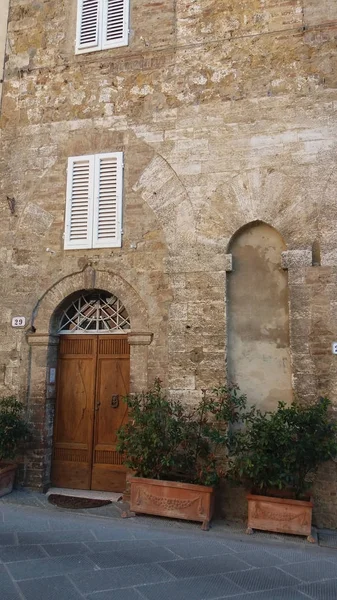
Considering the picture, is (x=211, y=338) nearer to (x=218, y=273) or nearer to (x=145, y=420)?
(x=218, y=273)

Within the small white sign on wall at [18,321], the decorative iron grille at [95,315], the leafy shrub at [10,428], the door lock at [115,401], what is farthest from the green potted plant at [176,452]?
the small white sign on wall at [18,321]

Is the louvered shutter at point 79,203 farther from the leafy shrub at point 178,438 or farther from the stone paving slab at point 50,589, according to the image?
the stone paving slab at point 50,589

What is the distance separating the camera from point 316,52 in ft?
21.6

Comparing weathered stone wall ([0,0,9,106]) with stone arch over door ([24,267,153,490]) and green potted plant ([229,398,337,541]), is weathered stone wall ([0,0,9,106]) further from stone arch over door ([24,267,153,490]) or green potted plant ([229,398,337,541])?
green potted plant ([229,398,337,541])

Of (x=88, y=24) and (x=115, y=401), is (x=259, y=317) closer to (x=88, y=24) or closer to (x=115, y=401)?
(x=115, y=401)

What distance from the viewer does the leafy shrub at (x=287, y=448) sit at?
516 cm

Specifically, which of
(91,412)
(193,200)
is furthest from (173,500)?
(193,200)

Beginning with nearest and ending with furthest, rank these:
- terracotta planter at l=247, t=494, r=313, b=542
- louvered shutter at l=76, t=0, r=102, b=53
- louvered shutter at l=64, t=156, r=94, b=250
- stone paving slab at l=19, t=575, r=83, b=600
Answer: stone paving slab at l=19, t=575, r=83, b=600 < terracotta planter at l=247, t=494, r=313, b=542 < louvered shutter at l=64, t=156, r=94, b=250 < louvered shutter at l=76, t=0, r=102, b=53

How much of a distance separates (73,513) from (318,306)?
3.81 m

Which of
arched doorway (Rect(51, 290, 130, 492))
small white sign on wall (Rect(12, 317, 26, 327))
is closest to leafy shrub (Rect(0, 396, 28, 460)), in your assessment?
arched doorway (Rect(51, 290, 130, 492))

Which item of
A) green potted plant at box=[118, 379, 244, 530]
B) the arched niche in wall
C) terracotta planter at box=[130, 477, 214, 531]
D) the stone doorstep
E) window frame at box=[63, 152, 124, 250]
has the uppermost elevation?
window frame at box=[63, 152, 124, 250]

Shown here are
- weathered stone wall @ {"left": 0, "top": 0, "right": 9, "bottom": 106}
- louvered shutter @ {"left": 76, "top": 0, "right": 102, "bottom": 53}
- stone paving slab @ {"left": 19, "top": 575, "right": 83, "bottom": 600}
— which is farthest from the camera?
weathered stone wall @ {"left": 0, "top": 0, "right": 9, "bottom": 106}

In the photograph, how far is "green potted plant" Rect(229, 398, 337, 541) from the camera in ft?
16.9

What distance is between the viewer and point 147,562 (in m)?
4.20
